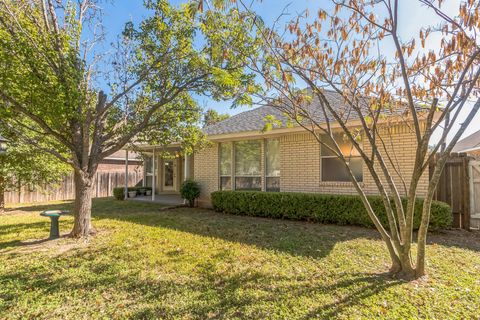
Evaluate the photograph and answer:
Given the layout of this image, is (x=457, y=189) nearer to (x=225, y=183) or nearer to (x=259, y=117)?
(x=259, y=117)

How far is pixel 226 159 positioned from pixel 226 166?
32cm

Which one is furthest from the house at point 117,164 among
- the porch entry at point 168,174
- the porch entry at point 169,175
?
the porch entry at point 169,175

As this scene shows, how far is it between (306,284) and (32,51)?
21.3ft

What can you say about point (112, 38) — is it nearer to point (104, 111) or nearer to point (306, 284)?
point (104, 111)

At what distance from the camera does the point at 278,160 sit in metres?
10.5

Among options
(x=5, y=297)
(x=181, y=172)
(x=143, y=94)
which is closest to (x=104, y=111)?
(x=143, y=94)

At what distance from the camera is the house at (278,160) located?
792cm

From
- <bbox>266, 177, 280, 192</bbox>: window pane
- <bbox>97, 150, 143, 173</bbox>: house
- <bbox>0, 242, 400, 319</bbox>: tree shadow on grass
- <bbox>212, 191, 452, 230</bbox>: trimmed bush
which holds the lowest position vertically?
<bbox>0, 242, 400, 319</bbox>: tree shadow on grass

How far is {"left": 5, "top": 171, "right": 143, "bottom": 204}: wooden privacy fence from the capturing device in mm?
13493

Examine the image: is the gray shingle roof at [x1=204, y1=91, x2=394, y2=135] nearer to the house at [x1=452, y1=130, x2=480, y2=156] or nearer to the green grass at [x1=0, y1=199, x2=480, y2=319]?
the green grass at [x1=0, y1=199, x2=480, y2=319]

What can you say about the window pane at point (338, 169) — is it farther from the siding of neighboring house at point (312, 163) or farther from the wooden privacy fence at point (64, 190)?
the wooden privacy fence at point (64, 190)

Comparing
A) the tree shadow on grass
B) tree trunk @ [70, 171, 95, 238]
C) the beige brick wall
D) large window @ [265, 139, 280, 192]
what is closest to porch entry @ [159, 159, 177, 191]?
the beige brick wall

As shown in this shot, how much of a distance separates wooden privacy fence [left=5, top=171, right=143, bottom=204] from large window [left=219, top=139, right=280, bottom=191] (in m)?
7.98

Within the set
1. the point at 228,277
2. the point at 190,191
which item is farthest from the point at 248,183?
the point at 228,277
